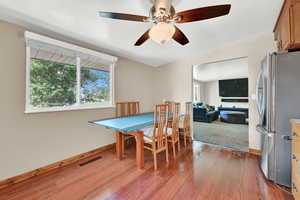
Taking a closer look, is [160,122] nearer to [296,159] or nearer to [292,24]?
[296,159]

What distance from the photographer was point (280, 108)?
1.67 m

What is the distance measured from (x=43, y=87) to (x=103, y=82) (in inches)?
45.0

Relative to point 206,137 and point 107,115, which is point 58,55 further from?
point 206,137

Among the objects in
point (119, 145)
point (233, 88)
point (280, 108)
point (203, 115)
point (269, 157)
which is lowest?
point (119, 145)

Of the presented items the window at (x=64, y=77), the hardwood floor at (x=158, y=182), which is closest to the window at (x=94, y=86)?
the window at (x=64, y=77)

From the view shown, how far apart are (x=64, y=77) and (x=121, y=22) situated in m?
1.45

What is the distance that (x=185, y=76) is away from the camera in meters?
3.65

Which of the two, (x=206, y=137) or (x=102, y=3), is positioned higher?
(x=102, y=3)

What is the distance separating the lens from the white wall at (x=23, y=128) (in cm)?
179

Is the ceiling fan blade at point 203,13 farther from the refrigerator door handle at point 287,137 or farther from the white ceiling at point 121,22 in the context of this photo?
the refrigerator door handle at point 287,137

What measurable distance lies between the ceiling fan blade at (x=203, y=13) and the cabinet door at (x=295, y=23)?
1.05 metres

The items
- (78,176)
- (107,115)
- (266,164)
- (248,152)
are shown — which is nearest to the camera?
(266,164)

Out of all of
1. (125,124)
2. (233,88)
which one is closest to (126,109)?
(125,124)

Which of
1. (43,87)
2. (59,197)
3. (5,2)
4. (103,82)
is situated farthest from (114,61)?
(59,197)
